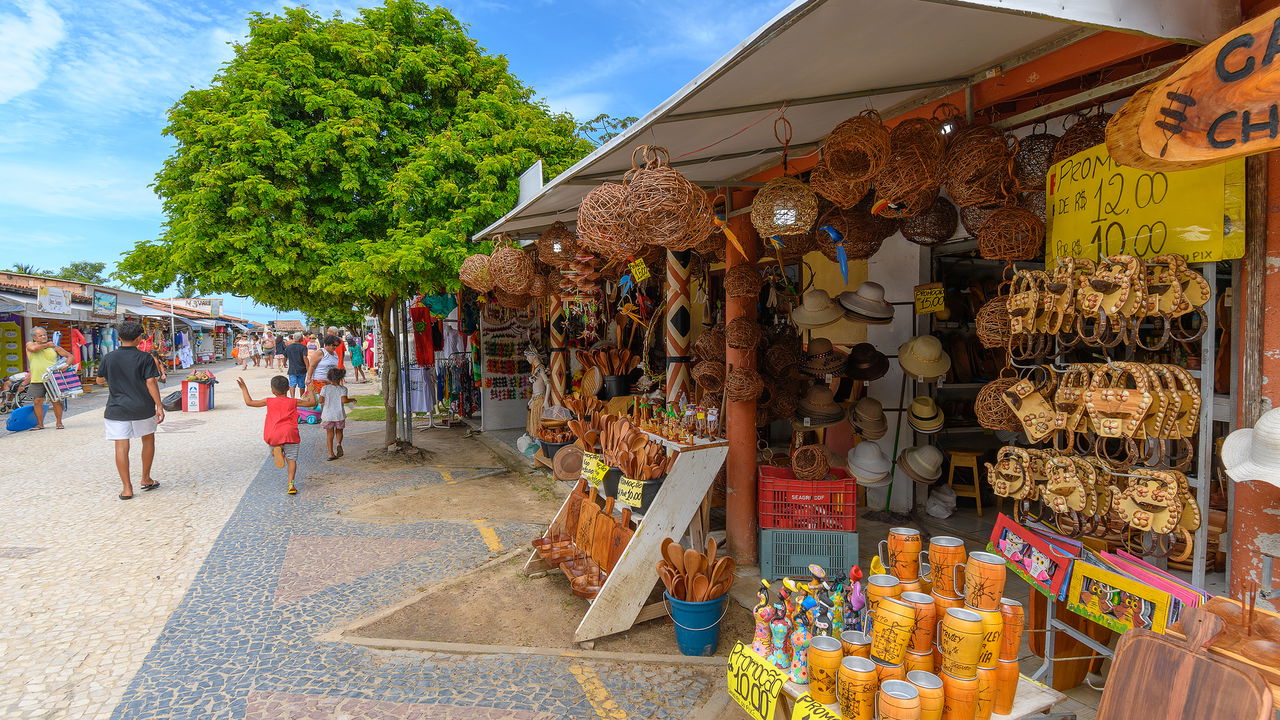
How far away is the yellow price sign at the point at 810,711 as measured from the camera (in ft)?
6.40

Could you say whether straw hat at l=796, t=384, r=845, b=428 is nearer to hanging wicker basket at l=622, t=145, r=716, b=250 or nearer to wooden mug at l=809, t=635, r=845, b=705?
hanging wicker basket at l=622, t=145, r=716, b=250

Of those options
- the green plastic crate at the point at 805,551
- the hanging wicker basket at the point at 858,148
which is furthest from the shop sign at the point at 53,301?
the hanging wicker basket at the point at 858,148

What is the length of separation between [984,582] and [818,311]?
302cm

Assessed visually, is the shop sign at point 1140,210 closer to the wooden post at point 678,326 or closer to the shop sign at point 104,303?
the wooden post at point 678,326

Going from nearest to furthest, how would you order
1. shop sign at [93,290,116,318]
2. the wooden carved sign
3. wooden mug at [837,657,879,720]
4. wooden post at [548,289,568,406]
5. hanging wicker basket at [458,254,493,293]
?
the wooden carved sign, wooden mug at [837,657,879,720], hanging wicker basket at [458,254,493,293], wooden post at [548,289,568,406], shop sign at [93,290,116,318]

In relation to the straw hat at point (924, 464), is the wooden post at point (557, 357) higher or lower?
higher

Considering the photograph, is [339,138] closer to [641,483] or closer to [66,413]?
[641,483]

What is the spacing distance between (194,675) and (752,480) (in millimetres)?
3601

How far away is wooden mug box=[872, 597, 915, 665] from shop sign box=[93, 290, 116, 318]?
80.2ft

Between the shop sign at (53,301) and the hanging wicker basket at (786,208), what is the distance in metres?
18.4

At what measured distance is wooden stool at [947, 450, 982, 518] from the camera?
5.54 m

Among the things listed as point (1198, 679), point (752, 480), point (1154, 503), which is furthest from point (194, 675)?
point (1154, 503)

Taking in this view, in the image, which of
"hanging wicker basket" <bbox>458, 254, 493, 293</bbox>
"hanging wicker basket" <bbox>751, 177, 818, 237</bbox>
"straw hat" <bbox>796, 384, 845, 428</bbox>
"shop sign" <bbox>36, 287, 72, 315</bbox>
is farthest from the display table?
"shop sign" <bbox>36, 287, 72, 315</bbox>

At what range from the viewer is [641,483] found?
3.84 meters
